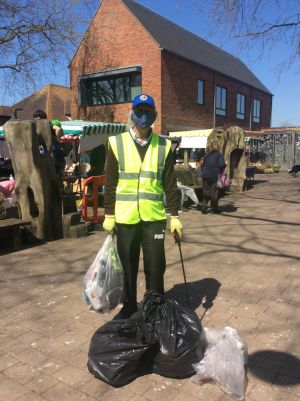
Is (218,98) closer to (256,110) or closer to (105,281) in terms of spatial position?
(256,110)

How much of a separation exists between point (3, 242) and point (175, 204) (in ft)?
14.1

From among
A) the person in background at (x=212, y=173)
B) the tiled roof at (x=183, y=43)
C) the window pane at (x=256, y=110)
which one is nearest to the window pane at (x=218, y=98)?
the tiled roof at (x=183, y=43)

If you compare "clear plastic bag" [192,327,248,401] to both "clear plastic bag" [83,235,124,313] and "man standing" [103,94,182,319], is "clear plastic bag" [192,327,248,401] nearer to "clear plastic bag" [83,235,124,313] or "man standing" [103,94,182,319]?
"man standing" [103,94,182,319]

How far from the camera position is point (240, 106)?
32.4m

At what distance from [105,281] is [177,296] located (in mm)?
1369

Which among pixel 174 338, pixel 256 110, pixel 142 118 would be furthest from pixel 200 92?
pixel 174 338

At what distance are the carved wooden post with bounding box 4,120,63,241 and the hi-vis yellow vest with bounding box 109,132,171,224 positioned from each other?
11.8ft

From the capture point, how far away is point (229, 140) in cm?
1465

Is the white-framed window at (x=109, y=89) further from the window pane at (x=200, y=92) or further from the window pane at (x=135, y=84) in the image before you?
the window pane at (x=200, y=92)

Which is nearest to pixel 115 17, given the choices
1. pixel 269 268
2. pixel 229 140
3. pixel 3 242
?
pixel 229 140

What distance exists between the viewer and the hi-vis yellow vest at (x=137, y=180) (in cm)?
312

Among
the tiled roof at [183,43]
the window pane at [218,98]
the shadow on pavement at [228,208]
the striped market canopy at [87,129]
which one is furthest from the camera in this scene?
the window pane at [218,98]

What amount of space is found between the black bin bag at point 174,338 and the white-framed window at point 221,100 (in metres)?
26.7

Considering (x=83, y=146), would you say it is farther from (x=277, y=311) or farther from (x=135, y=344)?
(x=135, y=344)
